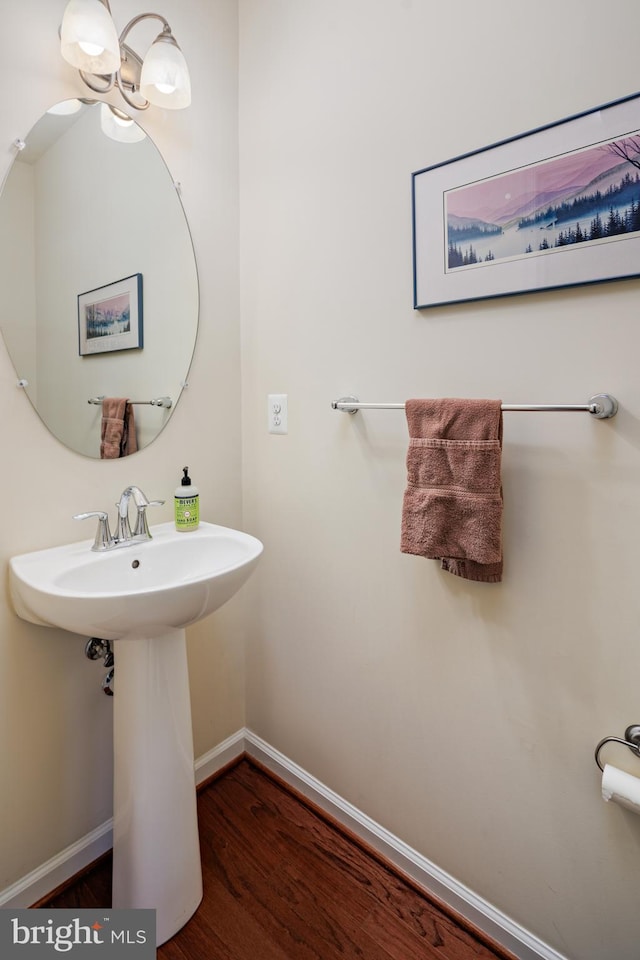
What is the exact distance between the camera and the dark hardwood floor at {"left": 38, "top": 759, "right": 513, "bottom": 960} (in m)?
1.15

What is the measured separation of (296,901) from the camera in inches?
49.3

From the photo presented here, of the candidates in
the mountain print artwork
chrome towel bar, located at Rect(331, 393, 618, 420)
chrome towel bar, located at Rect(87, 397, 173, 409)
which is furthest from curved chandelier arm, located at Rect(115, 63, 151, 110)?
chrome towel bar, located at Rect(331, 393, 618, 420)

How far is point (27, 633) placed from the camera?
1.19 metres

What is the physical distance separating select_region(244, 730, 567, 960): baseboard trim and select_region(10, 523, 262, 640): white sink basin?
2.65 ft

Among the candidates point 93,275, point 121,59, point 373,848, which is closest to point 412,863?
point 373,848

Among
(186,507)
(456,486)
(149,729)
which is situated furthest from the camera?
(186,507)

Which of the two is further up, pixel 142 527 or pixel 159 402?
pixel 159 402

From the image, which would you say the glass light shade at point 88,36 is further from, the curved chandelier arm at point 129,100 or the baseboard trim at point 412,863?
the baseboard trim at point 412,863

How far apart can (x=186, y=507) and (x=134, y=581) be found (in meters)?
0.25

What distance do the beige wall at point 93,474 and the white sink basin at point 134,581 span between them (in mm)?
112

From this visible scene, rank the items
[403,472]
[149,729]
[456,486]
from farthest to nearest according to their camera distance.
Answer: [403,472] → [149,729] → [456,486]

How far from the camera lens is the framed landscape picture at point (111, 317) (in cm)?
127

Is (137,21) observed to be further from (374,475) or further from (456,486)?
(456,486)

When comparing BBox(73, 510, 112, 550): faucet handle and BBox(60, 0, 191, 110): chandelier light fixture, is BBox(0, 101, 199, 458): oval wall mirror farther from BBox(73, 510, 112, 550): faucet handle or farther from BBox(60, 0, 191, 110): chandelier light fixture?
BBox(73, 510, 112, 550): faucet handle
